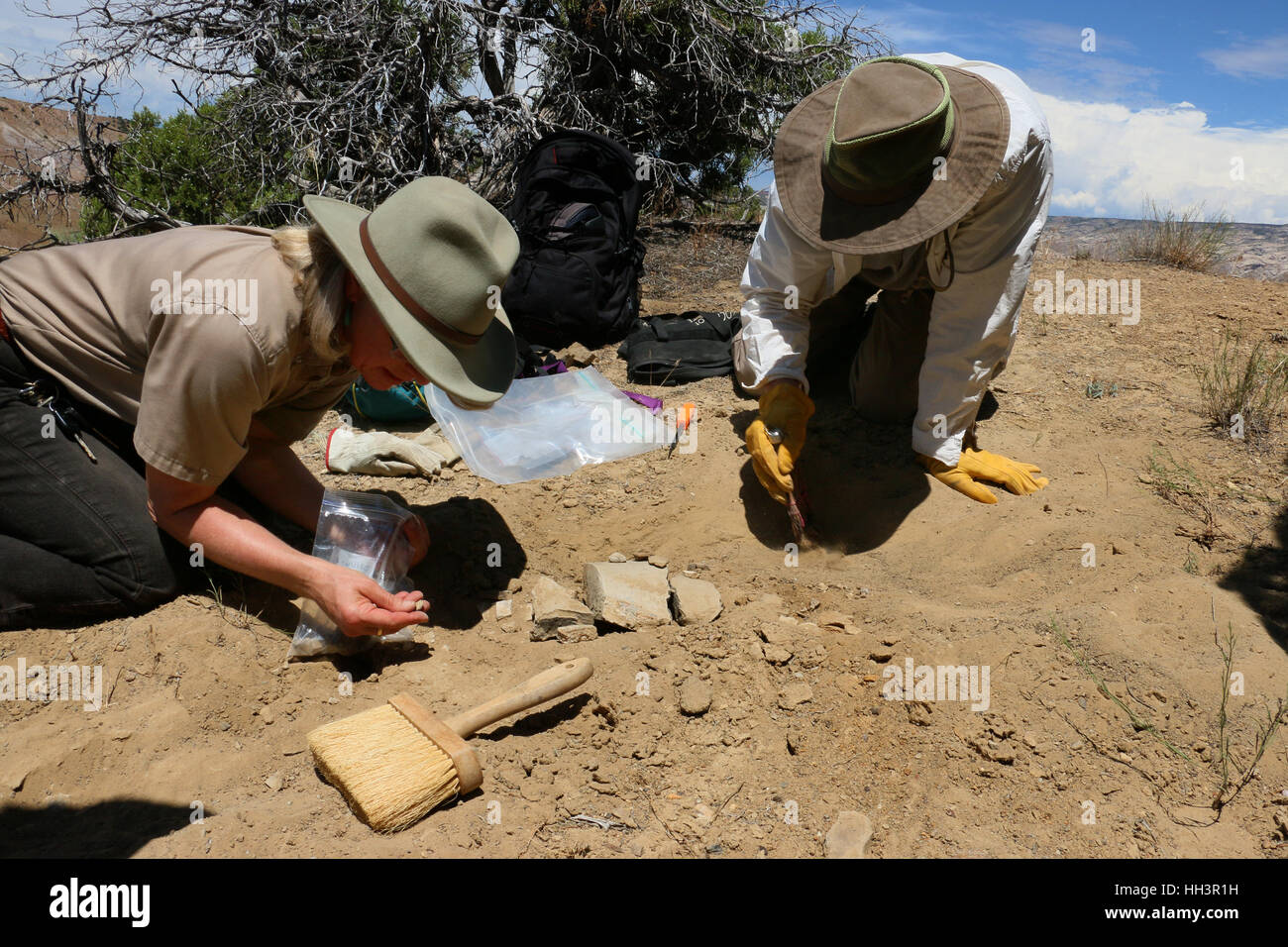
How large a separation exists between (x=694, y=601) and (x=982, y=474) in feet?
4.22

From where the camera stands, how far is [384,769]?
177 cm

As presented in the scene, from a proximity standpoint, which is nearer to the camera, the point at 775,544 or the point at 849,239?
the point at 849,239

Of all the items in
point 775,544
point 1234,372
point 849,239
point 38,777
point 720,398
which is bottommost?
point 38,777

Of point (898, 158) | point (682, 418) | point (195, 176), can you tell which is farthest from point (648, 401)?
point (195, 176)

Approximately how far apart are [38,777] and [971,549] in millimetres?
2583

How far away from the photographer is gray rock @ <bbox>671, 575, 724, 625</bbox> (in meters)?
2.44

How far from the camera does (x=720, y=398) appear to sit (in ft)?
12.8


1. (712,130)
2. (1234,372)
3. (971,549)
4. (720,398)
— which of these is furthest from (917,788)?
(712,130)

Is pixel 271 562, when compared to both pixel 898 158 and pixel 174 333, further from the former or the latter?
pixel 898 158

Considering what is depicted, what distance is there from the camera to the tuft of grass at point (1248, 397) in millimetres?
3205

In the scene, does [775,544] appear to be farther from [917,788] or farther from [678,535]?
[917,788]

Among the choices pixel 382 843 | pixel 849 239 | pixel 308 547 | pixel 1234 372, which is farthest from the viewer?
pixel 1234 372

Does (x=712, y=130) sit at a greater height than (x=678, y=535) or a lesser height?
greater

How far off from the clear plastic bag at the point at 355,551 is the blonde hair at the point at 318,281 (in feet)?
1.93
